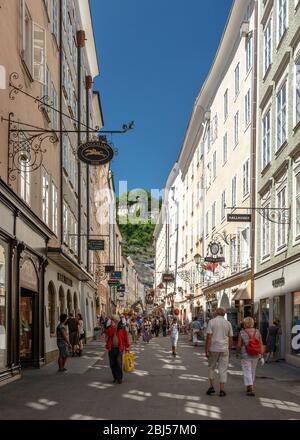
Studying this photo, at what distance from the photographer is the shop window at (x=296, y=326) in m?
20.8

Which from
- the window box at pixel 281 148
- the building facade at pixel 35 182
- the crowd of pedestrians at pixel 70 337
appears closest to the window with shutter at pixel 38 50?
the building facade at pixel 35 182

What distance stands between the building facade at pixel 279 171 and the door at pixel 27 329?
8149 millimetres

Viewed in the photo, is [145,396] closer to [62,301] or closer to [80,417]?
[80,417]

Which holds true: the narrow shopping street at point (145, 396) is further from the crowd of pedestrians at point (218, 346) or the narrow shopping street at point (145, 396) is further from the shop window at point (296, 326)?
the shop window at point (296, 326)

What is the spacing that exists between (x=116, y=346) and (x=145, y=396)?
119 inches

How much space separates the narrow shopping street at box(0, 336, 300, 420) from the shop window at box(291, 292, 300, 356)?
62.6 inches

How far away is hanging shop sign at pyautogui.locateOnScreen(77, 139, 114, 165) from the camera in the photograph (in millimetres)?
16875

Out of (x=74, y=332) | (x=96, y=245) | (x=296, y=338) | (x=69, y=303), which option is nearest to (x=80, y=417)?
(x=296, y=338)

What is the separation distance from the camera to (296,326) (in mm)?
20781

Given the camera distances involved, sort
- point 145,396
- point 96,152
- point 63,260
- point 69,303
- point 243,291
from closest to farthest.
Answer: point 145,396
point 96,152
point 63,260
point 69,303
point 243,291

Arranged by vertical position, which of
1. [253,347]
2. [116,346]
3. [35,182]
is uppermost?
[35,182]

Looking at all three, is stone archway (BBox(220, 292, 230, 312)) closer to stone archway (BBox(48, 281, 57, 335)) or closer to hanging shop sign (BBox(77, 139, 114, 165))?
stone archway (BBox(48, 281, 57, 335))

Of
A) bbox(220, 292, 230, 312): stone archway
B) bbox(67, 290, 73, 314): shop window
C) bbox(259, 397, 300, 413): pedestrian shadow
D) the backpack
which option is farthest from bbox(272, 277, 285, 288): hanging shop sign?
bbox(220, 292, 230, 312): stone archway

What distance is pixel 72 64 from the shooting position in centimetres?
3269
